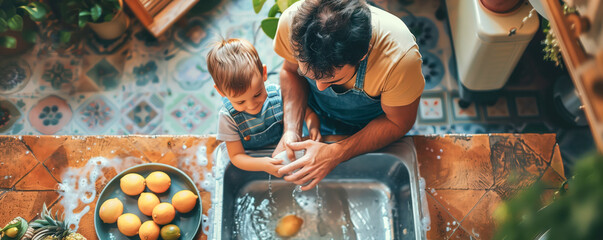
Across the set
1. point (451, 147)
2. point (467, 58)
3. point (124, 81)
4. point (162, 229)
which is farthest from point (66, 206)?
point (467, 58)

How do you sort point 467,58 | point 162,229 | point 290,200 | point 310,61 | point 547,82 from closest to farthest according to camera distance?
point 310,61
point 162,229
point 290,200
point 467,58
point 547,82

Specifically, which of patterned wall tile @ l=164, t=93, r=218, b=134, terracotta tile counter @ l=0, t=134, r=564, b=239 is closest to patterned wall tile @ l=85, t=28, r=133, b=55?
patterned wall tile @ l=164, t=93, r=218, b=134

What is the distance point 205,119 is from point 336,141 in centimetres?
103

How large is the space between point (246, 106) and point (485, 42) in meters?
1.02

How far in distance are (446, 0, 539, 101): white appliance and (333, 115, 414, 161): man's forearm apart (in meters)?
0.60

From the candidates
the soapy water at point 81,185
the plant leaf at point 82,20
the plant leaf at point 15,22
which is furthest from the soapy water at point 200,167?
the plant leaf at point 15,22

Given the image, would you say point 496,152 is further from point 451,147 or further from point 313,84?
point 313,84

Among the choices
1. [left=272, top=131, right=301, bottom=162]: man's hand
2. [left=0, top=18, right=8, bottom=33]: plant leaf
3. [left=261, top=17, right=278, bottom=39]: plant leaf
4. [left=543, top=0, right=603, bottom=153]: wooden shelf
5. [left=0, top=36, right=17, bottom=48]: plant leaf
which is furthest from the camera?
[left=0, top=36, right=17, bottom=48]: plant leaf

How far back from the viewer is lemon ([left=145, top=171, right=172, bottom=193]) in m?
1.30

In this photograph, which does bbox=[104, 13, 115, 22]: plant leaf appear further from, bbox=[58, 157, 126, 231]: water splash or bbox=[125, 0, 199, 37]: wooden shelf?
bbox=[58, 157, 126, 231]: water splash

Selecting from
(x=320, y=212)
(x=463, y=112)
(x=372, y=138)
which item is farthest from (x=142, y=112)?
(x=463, y=112)

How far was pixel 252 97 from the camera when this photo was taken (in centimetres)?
126

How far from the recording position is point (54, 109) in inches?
85.3

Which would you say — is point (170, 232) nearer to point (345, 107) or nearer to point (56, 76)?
point (345, 107)
